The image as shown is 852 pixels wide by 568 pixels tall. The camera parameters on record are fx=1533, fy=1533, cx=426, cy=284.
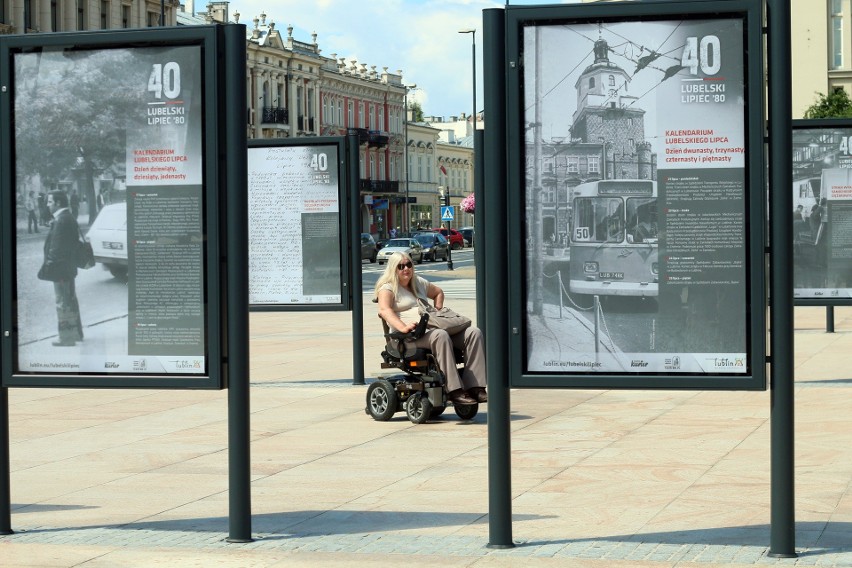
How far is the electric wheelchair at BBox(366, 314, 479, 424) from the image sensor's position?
1170 cm

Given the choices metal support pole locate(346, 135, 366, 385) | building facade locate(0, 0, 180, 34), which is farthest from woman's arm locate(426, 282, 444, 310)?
building facade locate(0, 0, 180, 34)

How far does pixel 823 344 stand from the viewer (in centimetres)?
1977

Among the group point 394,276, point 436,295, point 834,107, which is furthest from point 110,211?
point 834,107

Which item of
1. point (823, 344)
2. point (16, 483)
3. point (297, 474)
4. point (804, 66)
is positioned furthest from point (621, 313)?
point (804, 66)

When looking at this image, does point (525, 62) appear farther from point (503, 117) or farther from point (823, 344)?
point (823, 344)

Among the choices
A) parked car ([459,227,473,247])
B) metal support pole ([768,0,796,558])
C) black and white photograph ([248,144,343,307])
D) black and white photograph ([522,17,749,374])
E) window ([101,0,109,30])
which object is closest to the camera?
metal support pole ([768,0,796,558])

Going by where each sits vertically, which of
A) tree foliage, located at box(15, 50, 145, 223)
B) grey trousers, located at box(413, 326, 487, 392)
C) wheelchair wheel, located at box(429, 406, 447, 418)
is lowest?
wheelchair wheel, located at box(429, 406, 447, 418)

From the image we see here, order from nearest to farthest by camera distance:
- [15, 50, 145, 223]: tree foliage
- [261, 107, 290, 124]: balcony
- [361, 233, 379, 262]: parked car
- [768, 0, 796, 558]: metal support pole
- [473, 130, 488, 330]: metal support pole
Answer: [768, 0, 796, 558]: metal support pole
[15, 50, 145, 223]: tree foliage
[473, 130, 488, 330]: metal support pole
[361, 233, 379, 262]: parked car
[261, 107, 290, 124]: balcony

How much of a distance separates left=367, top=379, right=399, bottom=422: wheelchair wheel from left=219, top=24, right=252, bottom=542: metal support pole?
15.2ft

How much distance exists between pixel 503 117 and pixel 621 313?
3.38 ft

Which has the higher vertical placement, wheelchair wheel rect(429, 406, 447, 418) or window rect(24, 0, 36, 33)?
window rect(24, 0, 36, 33)

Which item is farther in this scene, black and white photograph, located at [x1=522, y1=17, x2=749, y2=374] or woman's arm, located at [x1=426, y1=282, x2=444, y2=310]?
woman's arm, located at [x1=426, y1=282, x2=444, y2=310]

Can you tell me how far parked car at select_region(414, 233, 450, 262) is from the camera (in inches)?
2992

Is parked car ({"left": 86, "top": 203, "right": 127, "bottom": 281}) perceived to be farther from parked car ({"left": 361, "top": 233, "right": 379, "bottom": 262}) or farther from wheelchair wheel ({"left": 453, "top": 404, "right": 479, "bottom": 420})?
parked car ({"left": 361, "top": 233, "right": 379, "bottom": 262})
